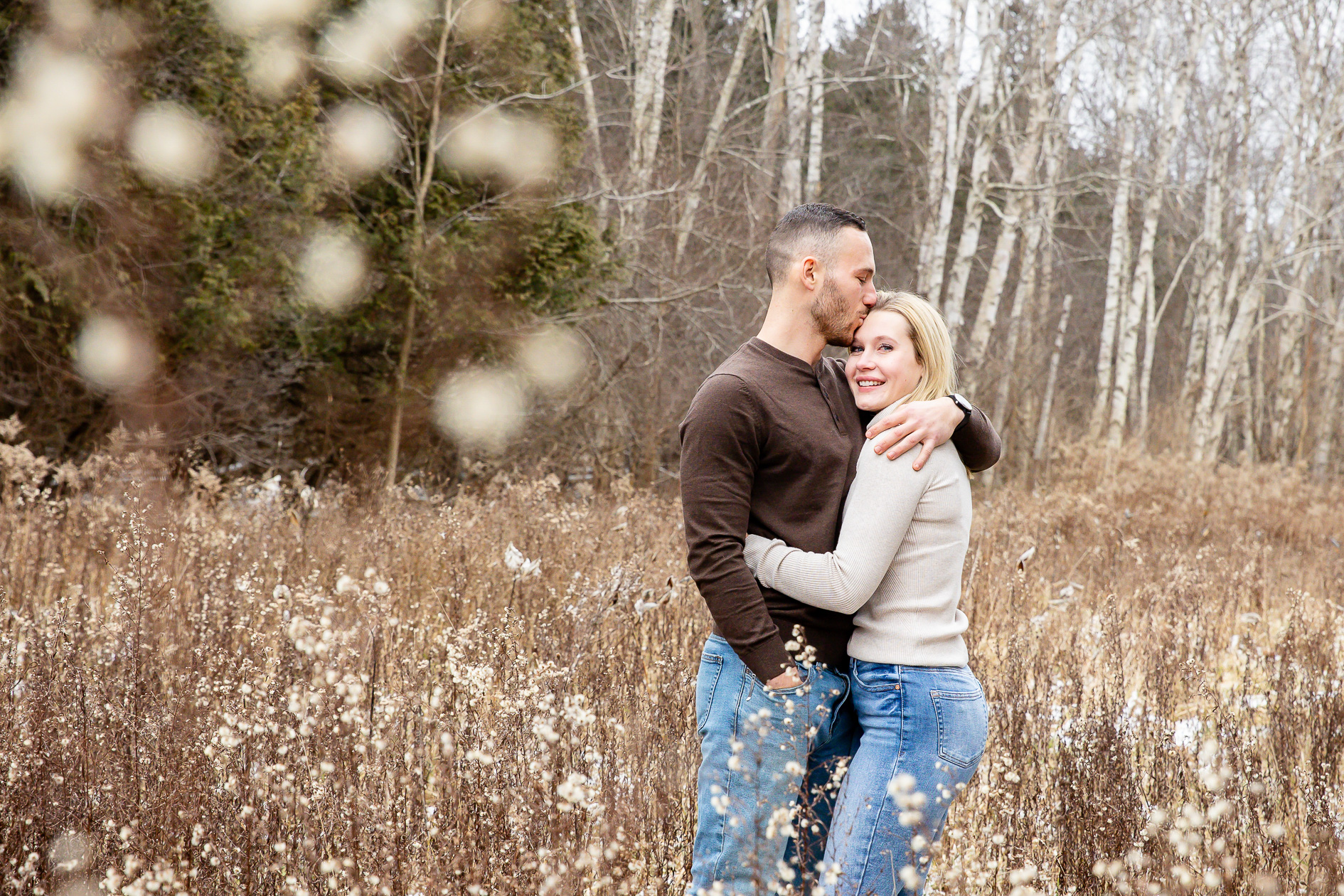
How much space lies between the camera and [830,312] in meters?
2.38

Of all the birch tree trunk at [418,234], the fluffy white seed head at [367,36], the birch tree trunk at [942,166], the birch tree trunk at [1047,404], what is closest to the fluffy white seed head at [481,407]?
the birch tree trunk at [418,234]

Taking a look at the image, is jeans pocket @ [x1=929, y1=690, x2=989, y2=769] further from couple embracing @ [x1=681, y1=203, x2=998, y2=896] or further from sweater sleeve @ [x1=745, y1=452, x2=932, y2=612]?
sweater sleeve @ [x1=745, y1=452, x2=932, y2=612]

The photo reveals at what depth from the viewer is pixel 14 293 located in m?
7.35

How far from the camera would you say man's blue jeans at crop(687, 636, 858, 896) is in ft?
6.72

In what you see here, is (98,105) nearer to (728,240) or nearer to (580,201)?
(580,201)

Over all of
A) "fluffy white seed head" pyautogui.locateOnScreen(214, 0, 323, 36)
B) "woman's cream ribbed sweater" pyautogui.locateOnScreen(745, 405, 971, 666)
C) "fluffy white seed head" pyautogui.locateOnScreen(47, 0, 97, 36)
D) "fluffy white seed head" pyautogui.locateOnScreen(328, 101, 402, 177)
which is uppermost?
"fluffy white seed head" pyautogui.locateOnScreen(214, 0, 323, 36)

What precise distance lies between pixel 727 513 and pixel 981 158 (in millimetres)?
11184

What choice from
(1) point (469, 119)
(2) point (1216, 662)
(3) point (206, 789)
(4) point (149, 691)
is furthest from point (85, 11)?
(2) point (1216, 662)

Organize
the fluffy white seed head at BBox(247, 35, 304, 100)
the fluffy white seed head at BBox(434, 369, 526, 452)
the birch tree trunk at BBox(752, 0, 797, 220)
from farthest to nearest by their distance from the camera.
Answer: the birch tree trunk at BBox(752, 0, 797, 220) < the fluffy white seed head at BBox(434, 369, 526, 452) < the fluffy white seed head at BBox(247, 35, 304, 100)

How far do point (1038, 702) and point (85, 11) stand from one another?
7.76 meters

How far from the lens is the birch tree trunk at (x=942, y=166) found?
40.6ft

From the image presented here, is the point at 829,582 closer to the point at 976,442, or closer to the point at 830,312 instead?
the point at 976,442

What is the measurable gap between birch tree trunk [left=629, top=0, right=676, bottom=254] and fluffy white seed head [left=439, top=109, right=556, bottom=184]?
1592 millimetres

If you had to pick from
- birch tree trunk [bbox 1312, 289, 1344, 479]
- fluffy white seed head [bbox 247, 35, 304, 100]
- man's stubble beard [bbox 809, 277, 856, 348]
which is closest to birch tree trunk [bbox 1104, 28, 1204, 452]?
birch tree trunk [bbox 1312, 289, 1344, 479]
